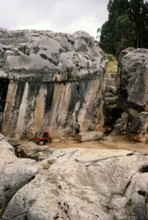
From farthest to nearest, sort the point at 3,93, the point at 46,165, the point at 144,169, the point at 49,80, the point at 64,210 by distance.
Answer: the point at 49,80, the point at 3,93, the point at 46,165, the point at 144,169, the point at 64,210

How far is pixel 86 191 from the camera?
10641 mm

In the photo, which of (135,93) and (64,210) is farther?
(135,93)

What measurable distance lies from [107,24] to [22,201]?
4327cm

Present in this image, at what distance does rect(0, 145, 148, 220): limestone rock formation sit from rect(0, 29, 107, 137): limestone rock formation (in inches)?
281

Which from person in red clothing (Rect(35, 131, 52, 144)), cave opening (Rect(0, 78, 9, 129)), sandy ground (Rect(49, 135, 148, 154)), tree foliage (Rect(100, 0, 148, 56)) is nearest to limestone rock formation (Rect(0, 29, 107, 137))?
cave opening (Rect(0, 78, 9, 129))

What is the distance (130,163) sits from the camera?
465 inches

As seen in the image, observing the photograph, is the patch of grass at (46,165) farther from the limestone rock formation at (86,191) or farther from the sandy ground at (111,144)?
the sandy ground at (111,144)

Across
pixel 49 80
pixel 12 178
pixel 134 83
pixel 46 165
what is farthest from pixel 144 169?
pixel 134 83

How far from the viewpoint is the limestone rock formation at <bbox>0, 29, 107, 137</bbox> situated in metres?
18.9

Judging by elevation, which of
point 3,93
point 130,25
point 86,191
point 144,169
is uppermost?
point 130,25

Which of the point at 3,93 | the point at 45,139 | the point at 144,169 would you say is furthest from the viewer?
the point at 45,139

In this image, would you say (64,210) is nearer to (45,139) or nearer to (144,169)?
(144,169)

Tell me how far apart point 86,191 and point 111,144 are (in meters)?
10.1

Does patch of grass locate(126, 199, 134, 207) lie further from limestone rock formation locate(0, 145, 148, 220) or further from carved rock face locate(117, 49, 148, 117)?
carved rock face locate(117, 49, 148, 117)
